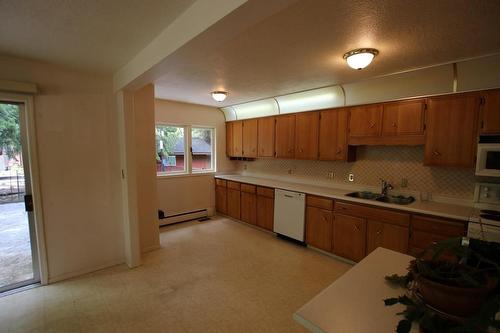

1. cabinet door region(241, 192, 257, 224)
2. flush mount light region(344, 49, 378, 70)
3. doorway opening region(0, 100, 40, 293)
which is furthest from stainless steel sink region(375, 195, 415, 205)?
doorway opening region(0, 100, 40, 293)

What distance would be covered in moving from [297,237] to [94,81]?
141 inches

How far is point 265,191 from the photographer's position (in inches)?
167

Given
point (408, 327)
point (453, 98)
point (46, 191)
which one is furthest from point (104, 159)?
point (453, 98)

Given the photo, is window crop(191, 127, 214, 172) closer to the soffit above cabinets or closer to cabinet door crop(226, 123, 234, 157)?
cabinet door crop(226, 123, 234, 157)

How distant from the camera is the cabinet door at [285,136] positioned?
4.18m

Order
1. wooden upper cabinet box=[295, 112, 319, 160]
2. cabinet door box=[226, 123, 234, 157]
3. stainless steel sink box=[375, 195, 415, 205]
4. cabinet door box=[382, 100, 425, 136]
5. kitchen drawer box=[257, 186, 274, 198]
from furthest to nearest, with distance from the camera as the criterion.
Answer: cabinet door box=[226, 123, 234, 157], kitchen drawer box=[257, 186, 274, 198], wooden upper cabinet box=[295, 112, 319, 160], stainless steel sink box=[375, 195, 415, 205], cabinet door box=[382, 100, 425, 136]

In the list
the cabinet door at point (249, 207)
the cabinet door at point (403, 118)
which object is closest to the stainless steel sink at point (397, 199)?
the cabinet door at point (403, 118)

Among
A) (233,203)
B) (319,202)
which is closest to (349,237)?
(319,202)

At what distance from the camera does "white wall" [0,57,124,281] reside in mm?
2555

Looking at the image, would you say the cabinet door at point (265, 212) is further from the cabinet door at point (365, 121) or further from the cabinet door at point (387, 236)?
the cabinet door at point (365, 121)

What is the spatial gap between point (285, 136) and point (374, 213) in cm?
204

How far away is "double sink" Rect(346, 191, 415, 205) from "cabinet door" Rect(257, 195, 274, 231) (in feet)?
4.56

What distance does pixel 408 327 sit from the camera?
716 mm

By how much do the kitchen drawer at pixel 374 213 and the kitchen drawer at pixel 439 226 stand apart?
9 cm
